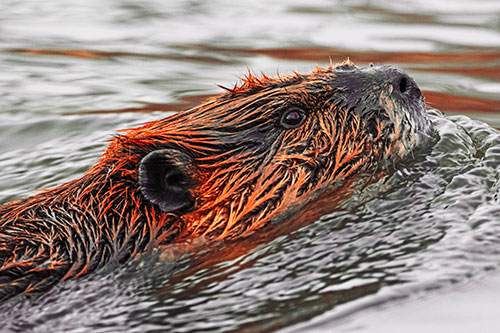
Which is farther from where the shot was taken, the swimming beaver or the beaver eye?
the beaver eye

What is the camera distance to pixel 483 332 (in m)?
2.96

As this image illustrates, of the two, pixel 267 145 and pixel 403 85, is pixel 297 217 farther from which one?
pixel 403 85

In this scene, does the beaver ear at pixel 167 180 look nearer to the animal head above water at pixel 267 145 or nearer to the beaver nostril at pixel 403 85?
the animal head above water at pixel 267 145

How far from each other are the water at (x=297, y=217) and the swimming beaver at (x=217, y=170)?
12 centimetres

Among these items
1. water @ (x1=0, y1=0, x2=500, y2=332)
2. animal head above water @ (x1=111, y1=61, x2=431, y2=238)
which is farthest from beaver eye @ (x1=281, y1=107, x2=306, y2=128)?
water @ (x1=0, y1=0, x2=500, y2=332)

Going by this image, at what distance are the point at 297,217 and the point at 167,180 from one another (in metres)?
0.65

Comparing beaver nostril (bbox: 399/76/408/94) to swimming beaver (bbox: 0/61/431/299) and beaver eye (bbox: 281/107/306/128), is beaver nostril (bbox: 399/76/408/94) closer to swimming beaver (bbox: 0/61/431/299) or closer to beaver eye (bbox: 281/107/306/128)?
swimming beaver (bbox: 0/61/431/299)

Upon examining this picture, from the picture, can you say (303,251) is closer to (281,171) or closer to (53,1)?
(281,171)

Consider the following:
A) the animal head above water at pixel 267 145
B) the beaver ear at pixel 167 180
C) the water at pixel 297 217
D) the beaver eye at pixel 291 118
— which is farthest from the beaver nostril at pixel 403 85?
the beaver ear at pixel 167 180

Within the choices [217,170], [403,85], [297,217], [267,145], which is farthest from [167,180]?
[403,85]

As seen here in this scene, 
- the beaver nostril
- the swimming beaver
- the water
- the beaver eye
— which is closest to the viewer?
the water

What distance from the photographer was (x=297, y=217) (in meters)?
3.73

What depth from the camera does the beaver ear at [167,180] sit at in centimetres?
341

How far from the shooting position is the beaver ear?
11.2ft
